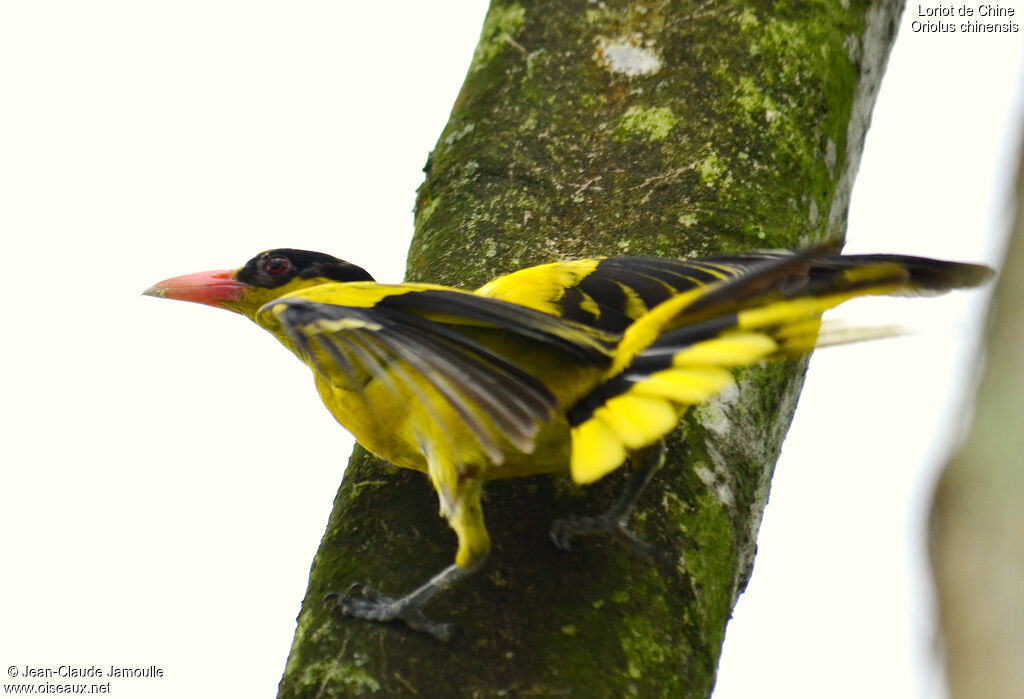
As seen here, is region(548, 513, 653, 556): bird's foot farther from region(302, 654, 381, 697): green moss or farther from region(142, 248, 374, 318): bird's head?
region(142, 248, 374, 318): bird's head

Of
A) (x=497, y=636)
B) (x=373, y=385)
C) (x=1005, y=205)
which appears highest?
(x=1005, y=205)

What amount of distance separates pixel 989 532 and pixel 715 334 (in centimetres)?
106

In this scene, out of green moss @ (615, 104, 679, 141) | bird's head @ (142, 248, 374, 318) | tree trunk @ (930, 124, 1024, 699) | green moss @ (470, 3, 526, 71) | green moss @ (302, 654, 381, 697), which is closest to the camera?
tree trunk @ (930, 124, 1024, 699)

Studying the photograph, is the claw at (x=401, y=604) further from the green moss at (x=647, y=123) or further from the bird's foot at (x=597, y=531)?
the green moss at (x=647, y=123)

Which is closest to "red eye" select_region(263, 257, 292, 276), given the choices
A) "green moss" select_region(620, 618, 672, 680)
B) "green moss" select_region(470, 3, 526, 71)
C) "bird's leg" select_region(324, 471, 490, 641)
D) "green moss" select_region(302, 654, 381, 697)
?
"green moss" select_region(470, 3, 526, 71)

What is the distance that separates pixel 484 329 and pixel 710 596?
29.5 inches

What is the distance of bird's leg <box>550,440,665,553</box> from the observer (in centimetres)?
265

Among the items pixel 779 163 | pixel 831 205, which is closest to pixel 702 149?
pixel 779 163

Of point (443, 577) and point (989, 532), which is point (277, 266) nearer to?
point (443, 577)

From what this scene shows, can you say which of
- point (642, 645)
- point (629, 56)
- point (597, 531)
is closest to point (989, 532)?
point (642, 645)

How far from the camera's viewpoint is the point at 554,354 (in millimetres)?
2742

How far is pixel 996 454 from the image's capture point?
158cm

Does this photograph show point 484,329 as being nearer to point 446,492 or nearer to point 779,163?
point 446,492

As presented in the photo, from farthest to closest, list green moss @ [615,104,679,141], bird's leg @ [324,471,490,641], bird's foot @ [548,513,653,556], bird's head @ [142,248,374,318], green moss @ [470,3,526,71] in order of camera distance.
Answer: green moss @ [470,3,526,71]
bird's head @ [142,248,374,318]
green moss @ [615,104,679,141]
bird's foot @ [548,513,653,556]
bird's leg @ [324,471,490,641]
